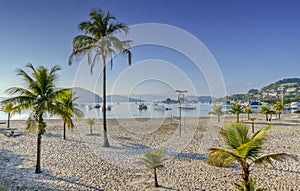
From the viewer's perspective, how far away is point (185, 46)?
39.7 ft

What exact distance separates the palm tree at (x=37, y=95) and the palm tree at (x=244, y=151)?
6264mm

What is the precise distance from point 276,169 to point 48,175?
33.0ft

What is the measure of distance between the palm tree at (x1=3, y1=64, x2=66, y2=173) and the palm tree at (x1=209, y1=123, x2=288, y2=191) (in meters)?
6.26

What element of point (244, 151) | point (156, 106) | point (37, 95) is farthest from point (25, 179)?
point (156, 106)

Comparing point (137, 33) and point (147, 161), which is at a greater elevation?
point (137, 33)

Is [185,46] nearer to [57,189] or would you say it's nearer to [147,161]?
[147,161]

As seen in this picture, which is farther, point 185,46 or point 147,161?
point 185,46

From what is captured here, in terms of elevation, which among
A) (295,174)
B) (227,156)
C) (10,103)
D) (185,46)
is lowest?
(295,174)

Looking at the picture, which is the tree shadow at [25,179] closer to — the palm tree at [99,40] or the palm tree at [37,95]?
the palm tree at [37,95]

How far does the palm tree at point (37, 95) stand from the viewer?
729 centimetres

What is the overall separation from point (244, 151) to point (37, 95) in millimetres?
7634

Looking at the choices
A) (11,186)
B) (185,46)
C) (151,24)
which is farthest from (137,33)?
(11,186)

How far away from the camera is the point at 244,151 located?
470cm

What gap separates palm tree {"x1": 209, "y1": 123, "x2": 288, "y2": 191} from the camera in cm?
471
